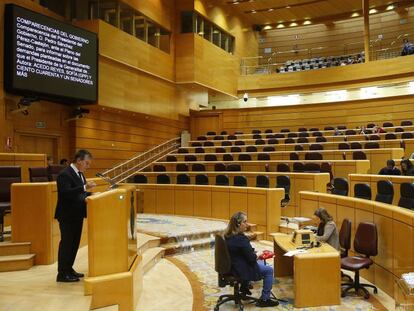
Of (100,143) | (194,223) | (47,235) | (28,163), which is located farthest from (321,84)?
(47,235)

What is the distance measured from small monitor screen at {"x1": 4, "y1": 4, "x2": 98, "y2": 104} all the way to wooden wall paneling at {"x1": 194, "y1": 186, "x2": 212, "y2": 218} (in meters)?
3.22

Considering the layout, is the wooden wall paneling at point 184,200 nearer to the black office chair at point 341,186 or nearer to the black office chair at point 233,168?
the black office chair at point 233,168

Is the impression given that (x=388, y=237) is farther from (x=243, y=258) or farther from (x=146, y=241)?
(x=146, y=241)

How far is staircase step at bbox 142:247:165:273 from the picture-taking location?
5779 mm

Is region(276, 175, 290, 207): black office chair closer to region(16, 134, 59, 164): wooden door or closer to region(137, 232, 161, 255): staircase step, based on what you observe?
region(137, 232, 161, 255): staircase step

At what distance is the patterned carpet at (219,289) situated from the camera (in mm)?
4555

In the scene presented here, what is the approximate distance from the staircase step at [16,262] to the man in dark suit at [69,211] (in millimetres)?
674

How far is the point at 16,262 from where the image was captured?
4469mm

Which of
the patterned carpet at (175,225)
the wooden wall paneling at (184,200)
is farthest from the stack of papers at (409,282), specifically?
the wooden wall paneling at (184,200)

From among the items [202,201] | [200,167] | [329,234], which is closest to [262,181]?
[202,201]

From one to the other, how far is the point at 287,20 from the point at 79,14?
34.0ft

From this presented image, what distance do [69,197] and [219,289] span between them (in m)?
2.18

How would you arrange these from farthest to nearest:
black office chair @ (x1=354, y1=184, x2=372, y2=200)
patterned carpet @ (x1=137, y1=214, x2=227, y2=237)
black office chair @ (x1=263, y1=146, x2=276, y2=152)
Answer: black office chair @ (x1=263, y1=146, x2=276, y2=152) → patterned carpet @ (x1=137, y1=214, x2=227, y2=237) → black office chair @ (x1=354, y1=184, x2=372, y2=200)

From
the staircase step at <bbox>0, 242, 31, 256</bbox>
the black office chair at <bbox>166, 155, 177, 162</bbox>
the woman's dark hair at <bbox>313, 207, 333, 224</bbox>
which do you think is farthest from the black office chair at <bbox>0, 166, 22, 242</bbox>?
the black office chair at <bbox>166, 155, 177, 162</bbox>
